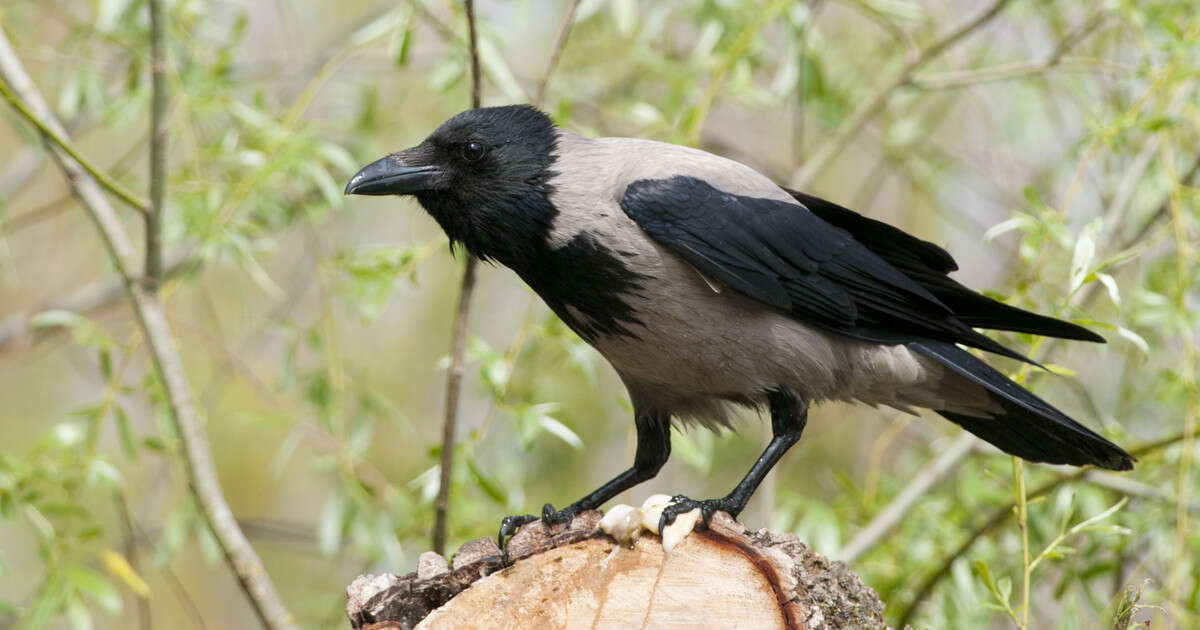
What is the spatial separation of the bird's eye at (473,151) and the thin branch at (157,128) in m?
0.85

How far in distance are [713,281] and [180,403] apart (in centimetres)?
158

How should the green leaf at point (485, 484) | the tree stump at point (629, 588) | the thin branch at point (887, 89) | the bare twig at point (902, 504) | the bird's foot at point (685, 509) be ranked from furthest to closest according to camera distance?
the thin branch at point (887, 89) → the bare twig at point (902, 504) → the green leaf at point (485, 484) → the bird's foot at point (685, 509) → the tree stump at point (629, 588)

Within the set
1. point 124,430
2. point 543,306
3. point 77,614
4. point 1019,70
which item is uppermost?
point 1019,70

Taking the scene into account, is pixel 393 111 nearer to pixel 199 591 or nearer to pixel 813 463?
pixel 813 463

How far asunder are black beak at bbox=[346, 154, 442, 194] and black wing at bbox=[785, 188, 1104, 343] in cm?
114

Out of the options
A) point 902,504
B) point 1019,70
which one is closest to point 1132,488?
point 902,504

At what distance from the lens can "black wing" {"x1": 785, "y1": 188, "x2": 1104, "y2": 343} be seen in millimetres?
3475

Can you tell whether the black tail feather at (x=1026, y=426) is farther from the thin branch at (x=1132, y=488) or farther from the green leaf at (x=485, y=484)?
the green leaf at (x=485, y=484)

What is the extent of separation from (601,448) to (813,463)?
1.29 metres

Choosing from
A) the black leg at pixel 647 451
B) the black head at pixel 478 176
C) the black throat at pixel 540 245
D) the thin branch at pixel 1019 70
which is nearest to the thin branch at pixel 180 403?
the black head at pixel 478 176

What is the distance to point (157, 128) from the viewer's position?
3.31m

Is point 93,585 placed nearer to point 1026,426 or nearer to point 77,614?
point 77,614

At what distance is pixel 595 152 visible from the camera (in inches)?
137

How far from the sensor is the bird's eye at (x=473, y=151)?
341cm
